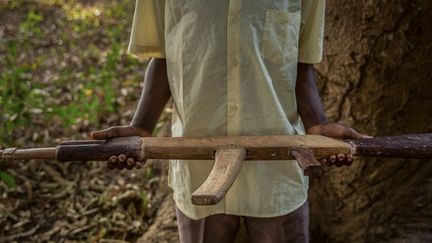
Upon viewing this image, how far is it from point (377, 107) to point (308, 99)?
71 cm

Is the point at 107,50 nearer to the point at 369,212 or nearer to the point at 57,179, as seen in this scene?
the point at 57,179

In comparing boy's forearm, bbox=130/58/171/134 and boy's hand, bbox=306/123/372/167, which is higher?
boy's forearm, bbox=130/58/171/134

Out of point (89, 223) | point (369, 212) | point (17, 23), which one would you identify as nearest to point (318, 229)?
point (369, 212)

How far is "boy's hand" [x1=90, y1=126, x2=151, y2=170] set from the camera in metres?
1.56

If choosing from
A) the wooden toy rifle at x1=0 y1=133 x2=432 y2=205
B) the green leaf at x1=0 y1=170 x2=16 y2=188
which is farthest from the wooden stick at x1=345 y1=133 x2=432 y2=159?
the green leaf at x1=0 y1=170 x2=16 y2=188

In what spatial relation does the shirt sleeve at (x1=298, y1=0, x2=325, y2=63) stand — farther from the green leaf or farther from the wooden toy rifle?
the green leaf

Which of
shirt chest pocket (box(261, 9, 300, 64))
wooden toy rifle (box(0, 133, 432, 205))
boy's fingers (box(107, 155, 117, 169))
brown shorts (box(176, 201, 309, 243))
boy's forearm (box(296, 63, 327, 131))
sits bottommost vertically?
brown shorts (box(176, 201, 309, 243))

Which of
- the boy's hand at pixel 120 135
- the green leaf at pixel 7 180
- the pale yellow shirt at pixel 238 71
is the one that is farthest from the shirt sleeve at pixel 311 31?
the green leaf at pixel 7 180

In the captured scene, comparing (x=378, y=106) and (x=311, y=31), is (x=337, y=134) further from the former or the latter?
(x=378, y=106)

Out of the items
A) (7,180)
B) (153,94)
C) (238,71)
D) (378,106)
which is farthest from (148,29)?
(7,180)

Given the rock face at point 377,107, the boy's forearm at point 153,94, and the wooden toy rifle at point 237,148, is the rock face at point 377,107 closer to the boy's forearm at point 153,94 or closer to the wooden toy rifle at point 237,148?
the wooden toy rifle at point 237,148

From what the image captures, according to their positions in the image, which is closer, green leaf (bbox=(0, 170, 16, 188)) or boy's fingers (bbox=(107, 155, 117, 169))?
boy's fingers (bbox=(107, 155, 117, 169))

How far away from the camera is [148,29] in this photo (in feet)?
5.63

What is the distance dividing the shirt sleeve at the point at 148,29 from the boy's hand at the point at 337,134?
517mm
